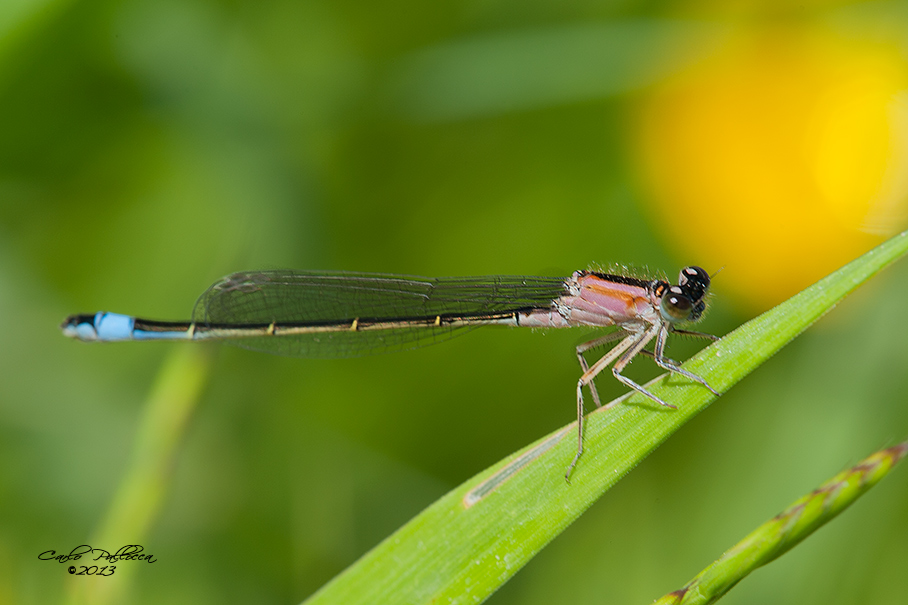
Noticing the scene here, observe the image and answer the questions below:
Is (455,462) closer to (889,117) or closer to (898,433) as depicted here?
(898,433)

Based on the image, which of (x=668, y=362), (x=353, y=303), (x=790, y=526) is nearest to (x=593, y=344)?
(x=668, y=362)

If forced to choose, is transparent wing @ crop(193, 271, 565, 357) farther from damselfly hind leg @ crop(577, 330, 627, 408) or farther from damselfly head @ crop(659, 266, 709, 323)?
damselfly head @ crop(659, 266, 709, 323)

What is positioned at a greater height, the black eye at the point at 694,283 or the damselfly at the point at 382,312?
Result: the damselfly at the point at 382,312

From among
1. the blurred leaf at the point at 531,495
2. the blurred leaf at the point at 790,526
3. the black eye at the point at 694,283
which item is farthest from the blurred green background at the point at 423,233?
the blurred leaf at the point at 790,526

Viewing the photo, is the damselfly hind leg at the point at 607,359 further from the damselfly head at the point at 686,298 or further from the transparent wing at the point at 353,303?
the transparent wing at the point at 353,303

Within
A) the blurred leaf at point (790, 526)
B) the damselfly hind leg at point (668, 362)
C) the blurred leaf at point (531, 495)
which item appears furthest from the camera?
the damselfly hind leg at point (668, 362)

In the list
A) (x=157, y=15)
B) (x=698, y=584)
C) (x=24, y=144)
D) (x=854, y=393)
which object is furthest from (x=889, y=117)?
(x=24, y=144)

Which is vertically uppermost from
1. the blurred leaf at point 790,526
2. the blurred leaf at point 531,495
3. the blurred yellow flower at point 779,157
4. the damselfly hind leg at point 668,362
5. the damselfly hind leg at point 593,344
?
the blurred yellow flower at point 779,157
